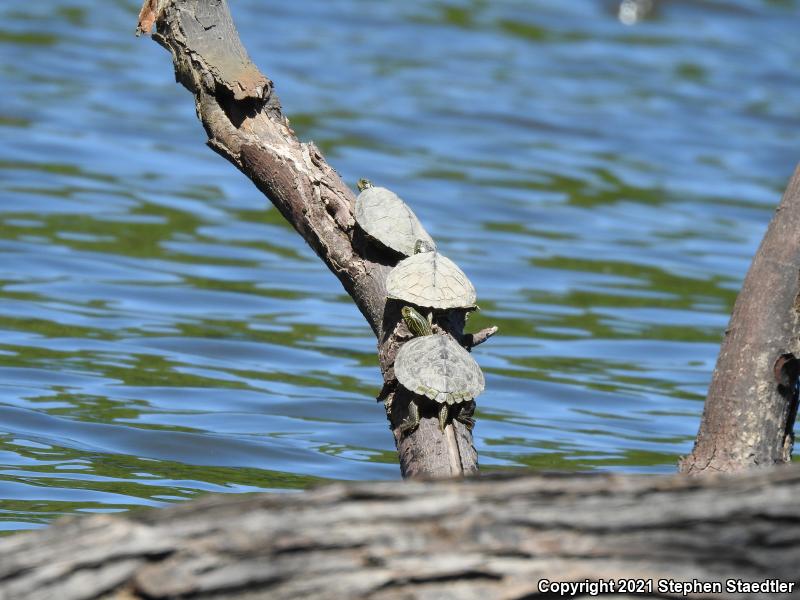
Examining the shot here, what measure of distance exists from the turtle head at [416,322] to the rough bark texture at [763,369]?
0.70 meters

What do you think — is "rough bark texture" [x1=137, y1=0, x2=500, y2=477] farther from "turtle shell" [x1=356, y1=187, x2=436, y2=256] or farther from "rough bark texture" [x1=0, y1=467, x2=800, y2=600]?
"rough bark texture" [x1=0, y1=467, x2=800, y2=600]

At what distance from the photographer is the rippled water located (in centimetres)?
501

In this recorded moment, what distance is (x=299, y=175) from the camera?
3.52 metres

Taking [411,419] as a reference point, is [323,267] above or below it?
above

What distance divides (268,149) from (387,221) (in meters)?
0.37

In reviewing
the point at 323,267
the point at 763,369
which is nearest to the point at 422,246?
the point at 763,369

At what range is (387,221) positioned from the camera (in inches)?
137

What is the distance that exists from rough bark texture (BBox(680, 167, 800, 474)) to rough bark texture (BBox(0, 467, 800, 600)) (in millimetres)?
1009

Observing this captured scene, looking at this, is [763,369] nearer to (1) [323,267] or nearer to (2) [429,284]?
(2) [429,284]

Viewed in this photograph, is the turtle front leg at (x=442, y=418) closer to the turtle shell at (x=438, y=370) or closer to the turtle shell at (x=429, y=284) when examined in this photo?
the turtle shell at (x=438, y=370)

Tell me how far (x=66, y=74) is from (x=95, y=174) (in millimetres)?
3496

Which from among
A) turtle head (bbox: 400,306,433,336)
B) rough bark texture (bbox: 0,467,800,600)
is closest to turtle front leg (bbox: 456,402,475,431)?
turtle head (bbox: 400,306,433,336)

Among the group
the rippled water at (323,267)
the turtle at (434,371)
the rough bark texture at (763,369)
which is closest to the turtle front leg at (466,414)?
the turtle at (434,371)

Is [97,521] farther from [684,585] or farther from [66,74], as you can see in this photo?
[66,74]
